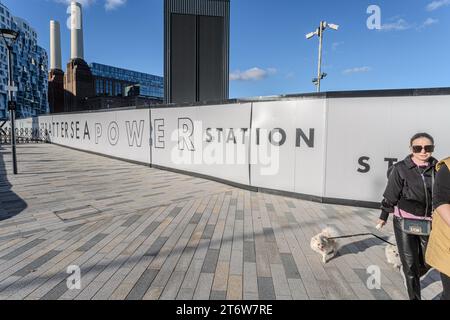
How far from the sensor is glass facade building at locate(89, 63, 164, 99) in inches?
3629

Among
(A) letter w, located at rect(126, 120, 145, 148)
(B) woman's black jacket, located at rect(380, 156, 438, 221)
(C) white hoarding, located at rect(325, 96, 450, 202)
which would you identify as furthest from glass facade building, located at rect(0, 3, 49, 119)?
(B) woman's black jacket, located at rect(380, 156, 438, 221)

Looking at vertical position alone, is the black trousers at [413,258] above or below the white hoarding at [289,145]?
below

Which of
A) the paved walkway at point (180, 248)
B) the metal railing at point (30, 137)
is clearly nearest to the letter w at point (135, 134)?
the paved walkway at point (180, 248)

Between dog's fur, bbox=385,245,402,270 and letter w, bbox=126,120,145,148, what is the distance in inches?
434

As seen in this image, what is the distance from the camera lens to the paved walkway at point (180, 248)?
3.05 m

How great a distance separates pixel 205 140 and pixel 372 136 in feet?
17.2

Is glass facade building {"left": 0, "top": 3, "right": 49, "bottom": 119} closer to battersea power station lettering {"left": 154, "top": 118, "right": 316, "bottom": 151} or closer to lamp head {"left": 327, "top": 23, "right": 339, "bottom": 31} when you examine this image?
battersea power station lettering {"left": 154, "top": 118, "right": 316, "bottom": 151}

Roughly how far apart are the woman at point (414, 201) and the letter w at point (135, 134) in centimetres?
1142

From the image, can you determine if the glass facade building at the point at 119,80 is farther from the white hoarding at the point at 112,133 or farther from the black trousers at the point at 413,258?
the black trousers at the point at 413,258

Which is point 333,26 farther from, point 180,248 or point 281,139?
point 180,248

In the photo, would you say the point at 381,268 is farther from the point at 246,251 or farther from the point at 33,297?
the point at 33,297

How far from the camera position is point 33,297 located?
2.82m
